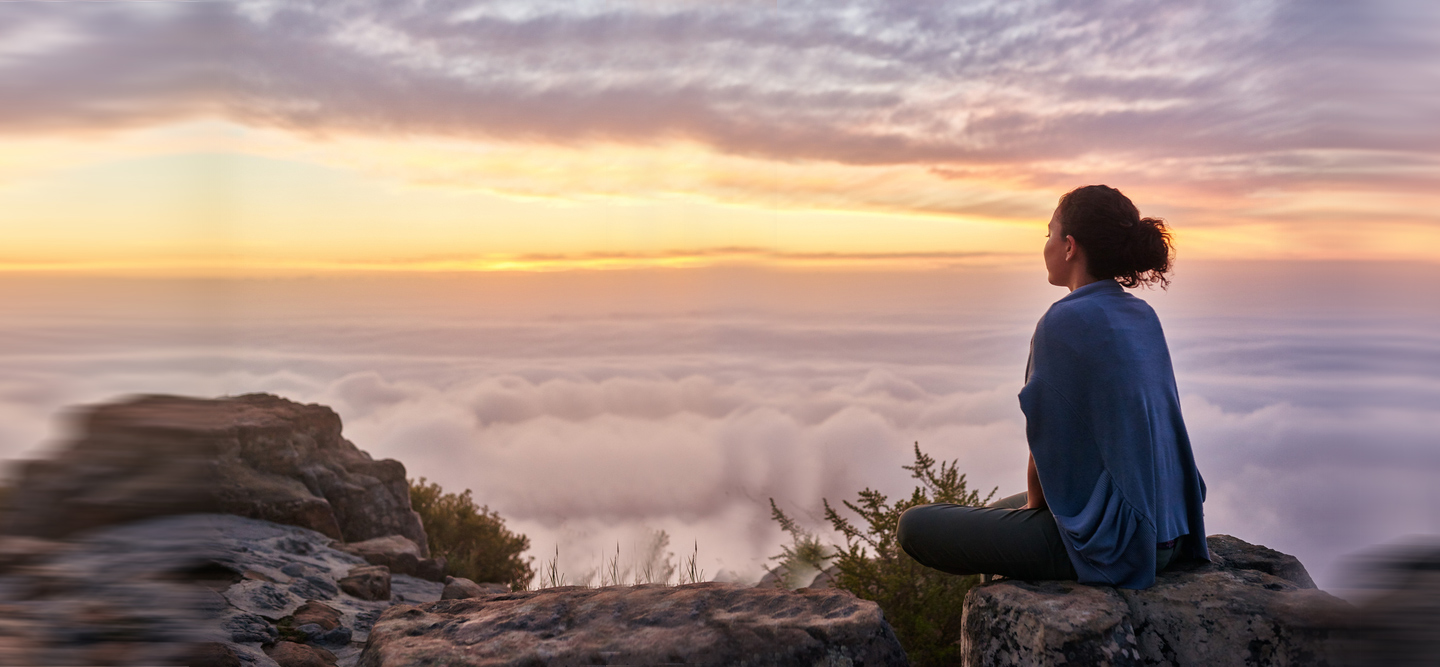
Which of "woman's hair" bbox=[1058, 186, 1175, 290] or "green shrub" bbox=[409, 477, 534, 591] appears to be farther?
"green shrub" bbox=[409, 477, 534, 591]

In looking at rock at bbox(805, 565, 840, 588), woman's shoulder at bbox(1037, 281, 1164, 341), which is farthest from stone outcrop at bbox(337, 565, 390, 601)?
woman's shoulder at bbox(1037, 281, 1164, 341)

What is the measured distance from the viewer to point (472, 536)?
1065 centimetres

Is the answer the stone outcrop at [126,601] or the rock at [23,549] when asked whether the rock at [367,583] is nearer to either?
the stone outcrop at [126,601]

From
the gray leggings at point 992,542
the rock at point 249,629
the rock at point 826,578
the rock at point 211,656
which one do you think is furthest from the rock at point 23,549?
the rock at point 826,578

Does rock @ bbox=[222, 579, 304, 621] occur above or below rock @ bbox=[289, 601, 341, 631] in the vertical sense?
above

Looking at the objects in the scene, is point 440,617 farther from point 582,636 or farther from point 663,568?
point 663,568

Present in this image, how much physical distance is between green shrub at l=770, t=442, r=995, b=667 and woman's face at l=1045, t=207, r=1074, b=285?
7.57 feet

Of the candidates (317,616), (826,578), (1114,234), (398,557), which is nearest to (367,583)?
(317,616)

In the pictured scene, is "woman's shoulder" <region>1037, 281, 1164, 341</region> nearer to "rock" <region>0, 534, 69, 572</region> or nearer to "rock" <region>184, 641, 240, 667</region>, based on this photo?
"rock" <region>184, 641, 240, 667</region>

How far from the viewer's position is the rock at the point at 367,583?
5562 millimetres

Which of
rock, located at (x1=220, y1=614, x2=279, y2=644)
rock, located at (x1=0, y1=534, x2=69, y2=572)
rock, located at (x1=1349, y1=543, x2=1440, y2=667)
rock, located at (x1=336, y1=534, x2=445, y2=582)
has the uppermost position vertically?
rock, located at (x1=336, y1=534, x2=445, y2=582)

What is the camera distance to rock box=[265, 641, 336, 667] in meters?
3.97

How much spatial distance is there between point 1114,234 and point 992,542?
1434mm

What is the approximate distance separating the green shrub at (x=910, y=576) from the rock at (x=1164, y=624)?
2.01m
